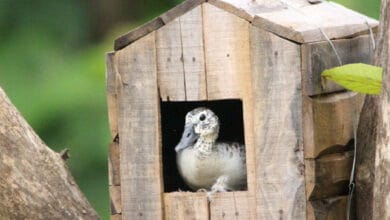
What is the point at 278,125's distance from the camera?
5.96 metres

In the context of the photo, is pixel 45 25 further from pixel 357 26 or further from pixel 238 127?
pixel 357 26

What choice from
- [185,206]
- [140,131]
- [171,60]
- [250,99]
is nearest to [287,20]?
[250,99]

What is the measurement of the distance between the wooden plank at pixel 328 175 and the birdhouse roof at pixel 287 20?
44cm

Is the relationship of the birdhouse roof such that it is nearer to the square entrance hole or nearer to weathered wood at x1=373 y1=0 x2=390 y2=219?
the square entrance hole

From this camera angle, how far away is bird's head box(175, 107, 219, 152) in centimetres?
625

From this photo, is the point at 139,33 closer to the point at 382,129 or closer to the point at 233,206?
the point at 233,206

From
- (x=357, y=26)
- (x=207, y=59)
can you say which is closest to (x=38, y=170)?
(x=207, y=59)

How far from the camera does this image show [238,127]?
6793mm

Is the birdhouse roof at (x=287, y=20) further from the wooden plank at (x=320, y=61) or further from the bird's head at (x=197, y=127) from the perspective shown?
the bird's head at (x=197, y=127)

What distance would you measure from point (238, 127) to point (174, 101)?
63 centimetres

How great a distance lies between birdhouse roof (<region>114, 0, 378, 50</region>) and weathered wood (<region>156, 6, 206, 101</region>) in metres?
0.04

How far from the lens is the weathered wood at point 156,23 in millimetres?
6031

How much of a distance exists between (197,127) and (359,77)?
90cm

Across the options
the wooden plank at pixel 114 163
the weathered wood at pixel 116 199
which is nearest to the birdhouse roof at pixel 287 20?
the wooden plank at pixel 114 163
